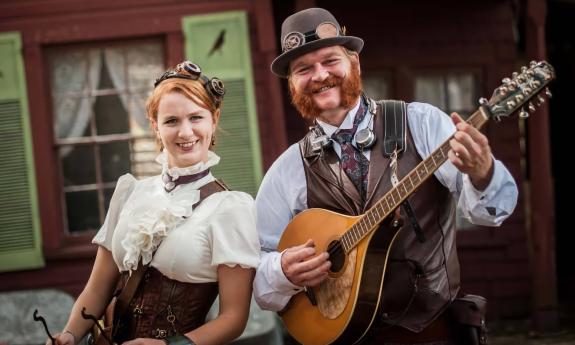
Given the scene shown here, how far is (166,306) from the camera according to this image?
3219 millimetres

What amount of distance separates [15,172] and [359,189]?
5.84 m

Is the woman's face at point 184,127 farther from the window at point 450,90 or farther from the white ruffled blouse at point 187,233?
the window at point 450,90

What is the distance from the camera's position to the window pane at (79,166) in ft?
29.0

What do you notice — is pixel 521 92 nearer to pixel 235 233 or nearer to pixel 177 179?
pixel 235 233

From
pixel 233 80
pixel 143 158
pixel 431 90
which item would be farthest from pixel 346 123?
pixel 431 90

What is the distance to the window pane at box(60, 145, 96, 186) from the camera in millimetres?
8836

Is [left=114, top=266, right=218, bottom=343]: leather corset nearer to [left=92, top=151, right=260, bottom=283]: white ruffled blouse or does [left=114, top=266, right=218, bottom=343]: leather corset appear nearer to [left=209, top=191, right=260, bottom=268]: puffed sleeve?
[left=92, top=151, right=260, bottom=283]: white ruffled blouse

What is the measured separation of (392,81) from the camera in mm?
9805

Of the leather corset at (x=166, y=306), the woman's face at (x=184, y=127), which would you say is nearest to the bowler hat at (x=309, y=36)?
the woman's face at (x=184, y=127)

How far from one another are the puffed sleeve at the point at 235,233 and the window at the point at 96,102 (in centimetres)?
562

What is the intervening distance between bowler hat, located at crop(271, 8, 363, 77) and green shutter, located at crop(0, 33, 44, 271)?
5.57 meters

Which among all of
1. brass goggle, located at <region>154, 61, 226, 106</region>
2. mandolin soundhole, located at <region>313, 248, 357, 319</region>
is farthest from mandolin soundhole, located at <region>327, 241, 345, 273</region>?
brass goggle, located at <region>154, 61, 226, 106</region>

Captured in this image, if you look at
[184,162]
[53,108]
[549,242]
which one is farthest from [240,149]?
[184,162]

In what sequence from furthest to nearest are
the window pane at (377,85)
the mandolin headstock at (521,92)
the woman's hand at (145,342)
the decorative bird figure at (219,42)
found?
the window pane at (377,85) < the decorative bird figure at (219,42) < the woman's hand at (145,342) < the mandolin headstock at (521,92)
